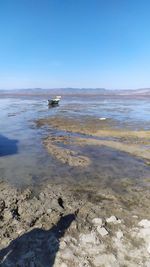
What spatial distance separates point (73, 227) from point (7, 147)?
8.90 m

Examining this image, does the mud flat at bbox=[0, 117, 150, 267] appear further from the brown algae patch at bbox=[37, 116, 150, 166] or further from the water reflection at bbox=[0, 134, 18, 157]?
the water reflection at bbox=[0, 134, 18, 157]

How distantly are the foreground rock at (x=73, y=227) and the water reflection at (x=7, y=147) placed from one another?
449 centimetres

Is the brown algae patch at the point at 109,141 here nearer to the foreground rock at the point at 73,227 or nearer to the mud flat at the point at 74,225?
the mud flat at the point at 74,225

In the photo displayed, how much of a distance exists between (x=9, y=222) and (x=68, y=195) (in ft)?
7.36

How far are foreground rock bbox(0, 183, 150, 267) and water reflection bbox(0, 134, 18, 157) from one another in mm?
4491

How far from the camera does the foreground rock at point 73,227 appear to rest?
5.20 m

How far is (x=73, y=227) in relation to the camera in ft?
20.6

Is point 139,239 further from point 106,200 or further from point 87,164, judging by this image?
point 87,164

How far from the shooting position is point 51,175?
988cm

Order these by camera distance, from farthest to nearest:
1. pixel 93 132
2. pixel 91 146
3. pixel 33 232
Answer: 1. pixel 93 132
2. pixel 91 146
3. pixel 33 232

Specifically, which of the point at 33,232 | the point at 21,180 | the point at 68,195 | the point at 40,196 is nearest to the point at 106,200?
the point at 68,195

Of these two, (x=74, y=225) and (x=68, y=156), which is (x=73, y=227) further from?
(x=68, y=156)

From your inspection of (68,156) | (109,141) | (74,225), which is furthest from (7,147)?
(74,225)

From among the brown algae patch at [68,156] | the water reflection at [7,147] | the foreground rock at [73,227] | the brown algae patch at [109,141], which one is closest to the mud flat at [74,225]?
the foreground rock at [73,227]
